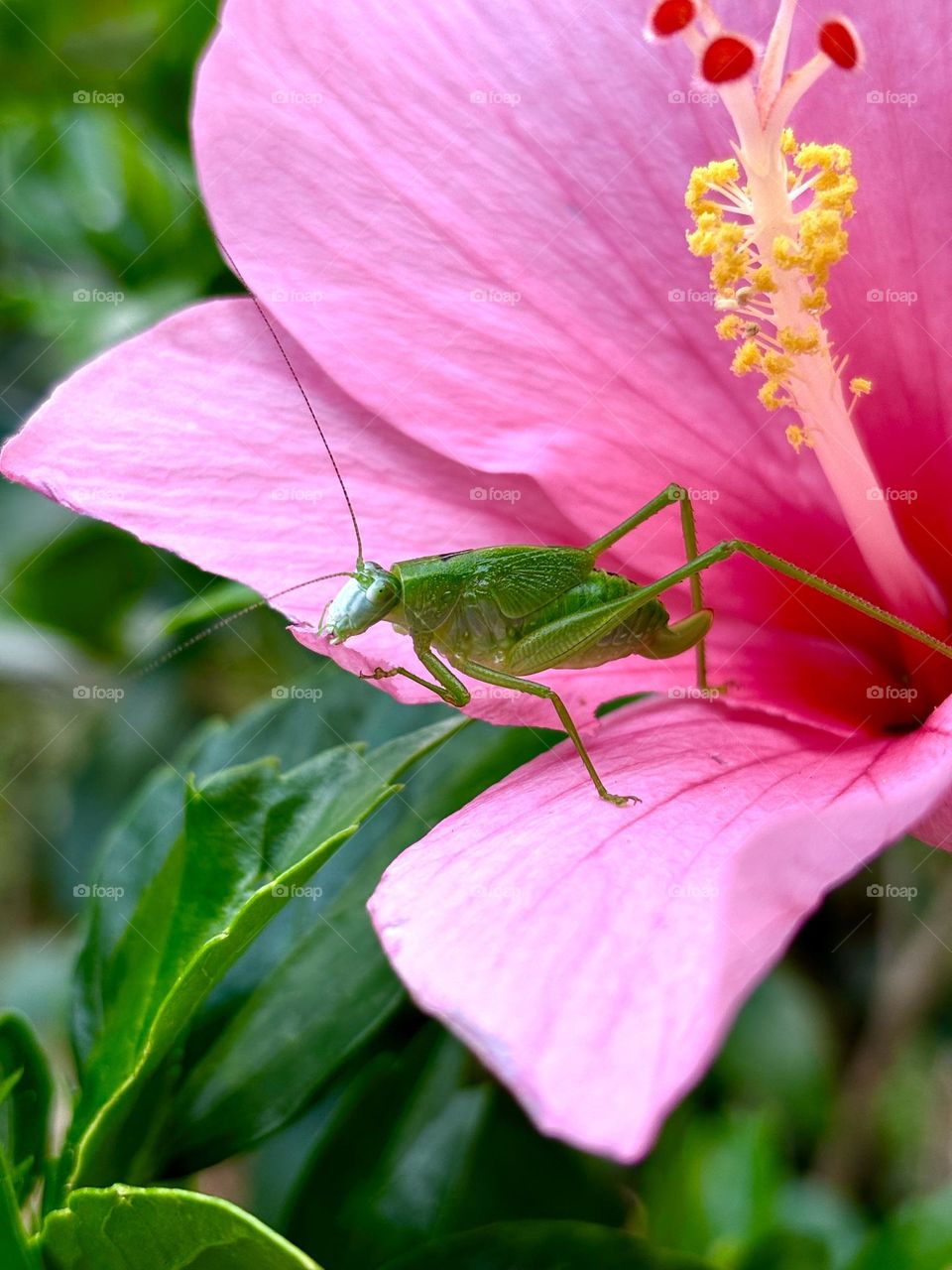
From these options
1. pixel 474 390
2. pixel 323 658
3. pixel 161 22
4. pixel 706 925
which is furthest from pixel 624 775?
pixel 161 22

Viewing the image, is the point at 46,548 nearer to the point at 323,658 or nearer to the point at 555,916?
the point at 323,658

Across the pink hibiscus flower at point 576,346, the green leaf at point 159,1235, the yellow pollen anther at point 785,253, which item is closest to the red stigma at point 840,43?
the pink hibiscus flower at point 576,346

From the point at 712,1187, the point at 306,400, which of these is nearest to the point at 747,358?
the point at 306,400

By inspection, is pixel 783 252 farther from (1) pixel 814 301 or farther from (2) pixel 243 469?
(2) pixel 243 469

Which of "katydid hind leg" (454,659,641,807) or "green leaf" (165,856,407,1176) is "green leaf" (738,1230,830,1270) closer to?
"green leaf" (165,856,407,1176)

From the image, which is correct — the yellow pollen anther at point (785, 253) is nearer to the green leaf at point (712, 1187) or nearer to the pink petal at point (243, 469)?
the pink petal at point (243, 469)

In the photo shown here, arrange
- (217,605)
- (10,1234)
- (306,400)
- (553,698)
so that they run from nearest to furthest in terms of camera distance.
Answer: (10,1234)
(553,698)
(306,400)
(217,605)
